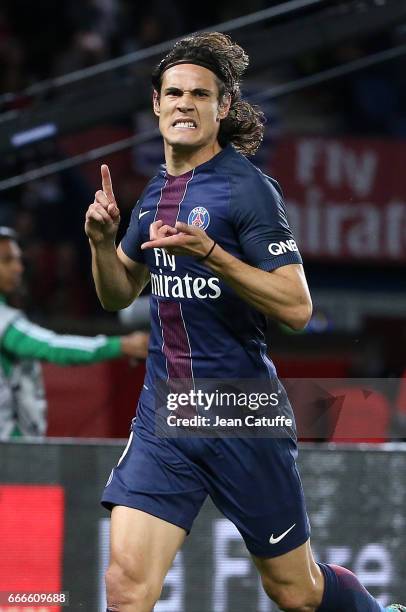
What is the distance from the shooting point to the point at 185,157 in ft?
14.6

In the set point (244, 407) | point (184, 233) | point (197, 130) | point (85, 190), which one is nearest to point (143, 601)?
point (244, 407)

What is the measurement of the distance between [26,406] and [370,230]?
466 centimetres

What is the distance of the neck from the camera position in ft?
14.5

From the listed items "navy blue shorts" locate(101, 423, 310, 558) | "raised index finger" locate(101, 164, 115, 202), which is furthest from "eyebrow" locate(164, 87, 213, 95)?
"navy blue shorts" locate(101, 423, 310, 558)

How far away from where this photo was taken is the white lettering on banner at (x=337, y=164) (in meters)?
10.4

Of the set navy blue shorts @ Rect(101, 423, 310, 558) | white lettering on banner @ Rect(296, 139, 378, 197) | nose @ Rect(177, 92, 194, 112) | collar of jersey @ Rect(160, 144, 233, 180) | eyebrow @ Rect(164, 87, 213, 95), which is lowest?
navy blue shorts @ Rect(101, 423, 310, 558)

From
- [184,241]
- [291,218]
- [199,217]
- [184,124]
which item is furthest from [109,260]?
[291,218]

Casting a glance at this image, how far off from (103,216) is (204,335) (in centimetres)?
48

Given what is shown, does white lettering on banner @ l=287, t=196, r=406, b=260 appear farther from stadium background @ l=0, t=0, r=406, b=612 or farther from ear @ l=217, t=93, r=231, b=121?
ear @ l=217, t=93, r=231, b=121

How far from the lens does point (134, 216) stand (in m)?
4.61

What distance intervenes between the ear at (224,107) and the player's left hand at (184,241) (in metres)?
0.58

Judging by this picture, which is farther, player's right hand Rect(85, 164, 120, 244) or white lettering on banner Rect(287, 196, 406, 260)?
white lettering on banner Rect(287, 196, 406, 260)

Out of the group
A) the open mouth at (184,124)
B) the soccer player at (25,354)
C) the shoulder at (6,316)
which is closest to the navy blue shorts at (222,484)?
the open mouth at (184,124)

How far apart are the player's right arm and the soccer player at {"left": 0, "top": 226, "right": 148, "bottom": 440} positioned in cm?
168
